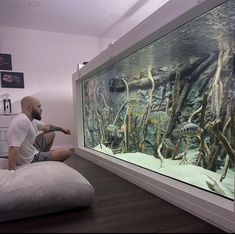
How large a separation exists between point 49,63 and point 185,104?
4082mm

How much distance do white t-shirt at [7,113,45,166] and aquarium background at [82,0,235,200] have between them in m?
1.14

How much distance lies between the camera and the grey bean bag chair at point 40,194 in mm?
1600

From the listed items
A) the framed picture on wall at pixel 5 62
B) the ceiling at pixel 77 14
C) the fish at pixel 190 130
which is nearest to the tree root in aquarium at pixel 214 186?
the fish at pixel 190 130

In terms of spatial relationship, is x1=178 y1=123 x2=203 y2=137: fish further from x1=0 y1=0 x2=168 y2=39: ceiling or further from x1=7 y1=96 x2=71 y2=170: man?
x1=0 y1=0 x2=168 y2=39: ceiling

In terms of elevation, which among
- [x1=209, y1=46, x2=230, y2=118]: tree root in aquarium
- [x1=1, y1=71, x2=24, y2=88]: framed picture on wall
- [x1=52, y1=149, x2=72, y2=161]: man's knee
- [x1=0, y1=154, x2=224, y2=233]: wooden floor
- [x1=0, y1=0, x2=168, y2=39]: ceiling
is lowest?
[x1=0, y1=154, x2=224, y2=233]: wooden floor

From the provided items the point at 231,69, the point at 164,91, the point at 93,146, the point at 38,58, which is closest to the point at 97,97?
the point at 93,146

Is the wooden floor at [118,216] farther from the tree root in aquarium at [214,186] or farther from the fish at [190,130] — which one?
the fish at [190,130]

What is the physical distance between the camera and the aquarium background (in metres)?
1.60

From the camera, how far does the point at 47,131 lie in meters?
3.52

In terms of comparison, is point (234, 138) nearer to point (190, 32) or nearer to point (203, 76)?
point (203, 76)

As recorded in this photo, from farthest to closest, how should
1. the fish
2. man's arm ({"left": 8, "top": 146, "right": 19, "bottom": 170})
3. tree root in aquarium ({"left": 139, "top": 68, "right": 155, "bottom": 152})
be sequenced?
tree root in aquarium ({"left": 139, "top": 68, "right": 155, "bottom": 152}), man's arm ({"left": 8, "top": 146, "right": 19, "bottom": 170}), the fish

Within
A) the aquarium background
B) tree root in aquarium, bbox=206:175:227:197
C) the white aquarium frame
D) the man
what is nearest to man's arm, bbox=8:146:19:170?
the man

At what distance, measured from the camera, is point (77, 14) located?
4.44 meters

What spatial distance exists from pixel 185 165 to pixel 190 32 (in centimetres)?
106
